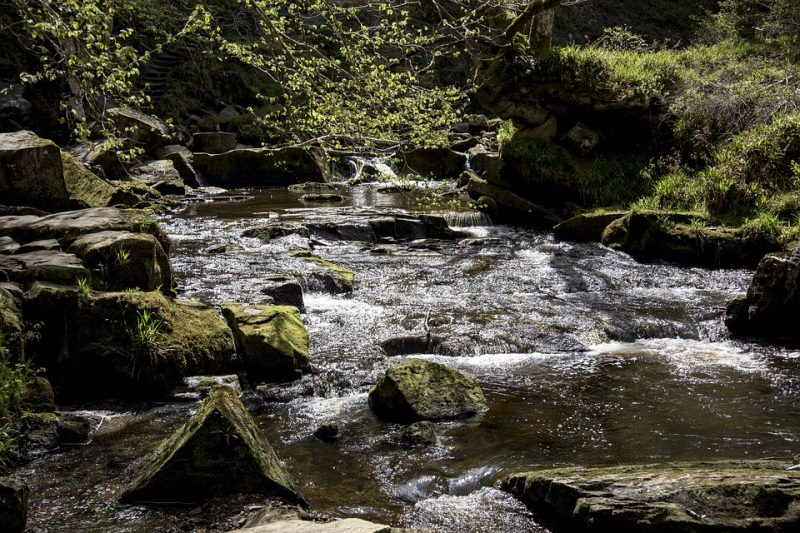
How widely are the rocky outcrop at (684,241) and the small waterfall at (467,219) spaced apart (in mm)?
3372

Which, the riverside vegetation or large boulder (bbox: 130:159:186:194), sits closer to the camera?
the riverside vegetation

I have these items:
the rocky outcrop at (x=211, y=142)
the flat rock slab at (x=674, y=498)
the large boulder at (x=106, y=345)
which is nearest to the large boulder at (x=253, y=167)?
the rocky outcrop at (x=211, y=142)

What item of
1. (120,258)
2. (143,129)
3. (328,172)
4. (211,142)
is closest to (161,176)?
(143,129)

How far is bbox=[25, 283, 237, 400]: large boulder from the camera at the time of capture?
18.4 feet

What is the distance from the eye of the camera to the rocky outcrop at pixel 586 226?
13188 millimetres

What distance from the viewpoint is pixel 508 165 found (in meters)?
15.8

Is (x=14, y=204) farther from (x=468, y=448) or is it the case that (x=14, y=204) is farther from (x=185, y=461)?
(x=468, y=448)

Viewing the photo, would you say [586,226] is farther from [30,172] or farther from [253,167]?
[253,167]

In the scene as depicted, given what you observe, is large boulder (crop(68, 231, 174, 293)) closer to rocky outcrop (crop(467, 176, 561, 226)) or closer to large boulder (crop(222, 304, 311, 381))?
large boulder (crop(222, 304, 311, 381))

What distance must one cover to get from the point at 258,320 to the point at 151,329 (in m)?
1.10

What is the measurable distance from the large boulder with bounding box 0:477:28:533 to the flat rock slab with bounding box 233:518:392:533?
112cm

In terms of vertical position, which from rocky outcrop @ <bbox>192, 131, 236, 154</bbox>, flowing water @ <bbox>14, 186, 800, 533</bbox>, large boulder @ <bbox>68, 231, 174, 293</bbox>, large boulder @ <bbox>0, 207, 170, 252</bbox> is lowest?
flowing water @ <bbox>14, 186, 800, 533</bbox>

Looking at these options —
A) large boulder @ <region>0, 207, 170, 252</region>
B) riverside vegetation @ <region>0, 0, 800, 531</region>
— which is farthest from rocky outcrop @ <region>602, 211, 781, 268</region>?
large boulder @ <region>0, 207, 170, 252</region>

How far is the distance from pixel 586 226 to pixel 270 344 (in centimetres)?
889
